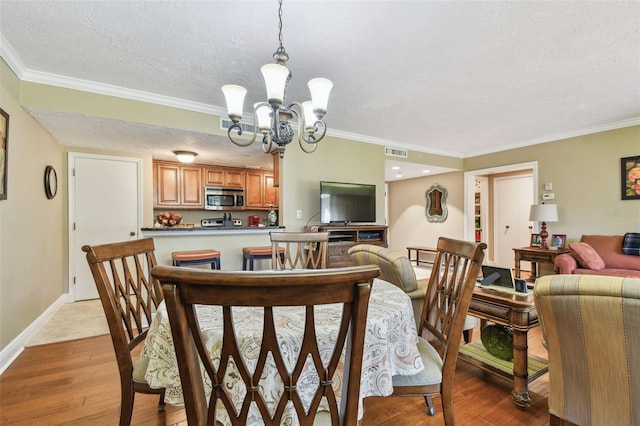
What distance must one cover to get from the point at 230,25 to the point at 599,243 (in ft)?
16.6

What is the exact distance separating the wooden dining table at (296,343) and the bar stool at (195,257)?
5.78 ft

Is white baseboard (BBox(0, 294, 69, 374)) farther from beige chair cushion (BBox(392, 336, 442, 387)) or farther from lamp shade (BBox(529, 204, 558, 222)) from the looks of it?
lamp shade (BBox(529, 204, 558, 222))

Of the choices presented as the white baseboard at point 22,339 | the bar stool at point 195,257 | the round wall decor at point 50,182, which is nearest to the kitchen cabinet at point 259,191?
the bar stool at point 195,257

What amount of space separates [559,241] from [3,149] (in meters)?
6.44

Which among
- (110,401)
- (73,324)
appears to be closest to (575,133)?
(110,401)

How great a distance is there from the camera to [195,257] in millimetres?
2973

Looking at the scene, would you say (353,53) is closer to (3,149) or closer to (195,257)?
(195,257)

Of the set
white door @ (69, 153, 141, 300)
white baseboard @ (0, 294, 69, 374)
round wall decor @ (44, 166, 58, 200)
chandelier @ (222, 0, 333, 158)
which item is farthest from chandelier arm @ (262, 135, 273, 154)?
white door @ (69, 153, 141, 300)

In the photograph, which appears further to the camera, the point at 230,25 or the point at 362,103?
the point at 362,103

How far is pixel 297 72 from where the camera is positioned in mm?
2518

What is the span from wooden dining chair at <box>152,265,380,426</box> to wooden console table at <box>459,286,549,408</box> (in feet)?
4.92

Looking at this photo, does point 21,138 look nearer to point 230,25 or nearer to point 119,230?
point 119,230

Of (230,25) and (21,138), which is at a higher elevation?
(230,25)

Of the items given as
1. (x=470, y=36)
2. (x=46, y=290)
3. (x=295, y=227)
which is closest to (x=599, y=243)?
(x=470, y=36)
